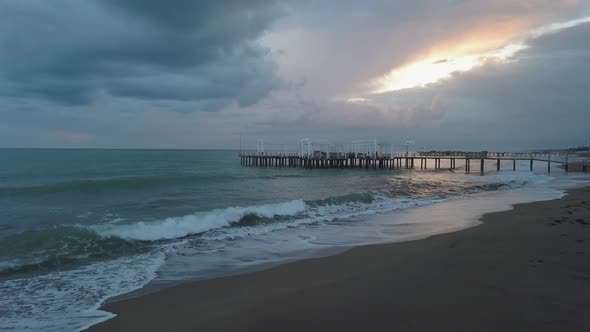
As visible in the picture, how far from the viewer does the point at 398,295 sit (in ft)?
15.1

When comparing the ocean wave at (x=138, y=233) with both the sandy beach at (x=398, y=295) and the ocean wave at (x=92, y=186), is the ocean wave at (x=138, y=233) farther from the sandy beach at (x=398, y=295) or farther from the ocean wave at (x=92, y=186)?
the ocean wave at (x=92, y=186)

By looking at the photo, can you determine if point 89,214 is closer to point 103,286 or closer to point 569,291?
point 103,286

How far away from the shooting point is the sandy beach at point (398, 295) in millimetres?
3793

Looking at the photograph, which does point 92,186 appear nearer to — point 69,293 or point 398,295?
point 69,293

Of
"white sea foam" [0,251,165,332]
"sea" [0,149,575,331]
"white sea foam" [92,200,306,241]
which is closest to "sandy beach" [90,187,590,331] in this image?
"white sea foam" [0,251,165,332]

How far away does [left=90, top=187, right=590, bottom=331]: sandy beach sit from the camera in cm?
379

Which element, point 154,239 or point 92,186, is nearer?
point 154,239

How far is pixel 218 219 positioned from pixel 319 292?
743 cm

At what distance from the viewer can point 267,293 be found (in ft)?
16.2

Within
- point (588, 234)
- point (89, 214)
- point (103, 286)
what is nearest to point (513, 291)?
point (588, 234)

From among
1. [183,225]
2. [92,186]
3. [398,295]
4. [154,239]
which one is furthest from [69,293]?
[92,186]

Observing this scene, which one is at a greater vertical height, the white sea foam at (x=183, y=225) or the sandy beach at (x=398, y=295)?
the sandy beach at (x=398, y=295)

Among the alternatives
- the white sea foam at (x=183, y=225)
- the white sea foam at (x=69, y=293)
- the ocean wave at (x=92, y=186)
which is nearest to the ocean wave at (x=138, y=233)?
the white sea foam at (x=183, y=225)

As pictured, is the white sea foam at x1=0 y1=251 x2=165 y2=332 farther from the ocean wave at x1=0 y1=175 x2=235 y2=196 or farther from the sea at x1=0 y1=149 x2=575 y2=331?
the ocean wave at x1=0 y1=175 x2=235 y2=196
